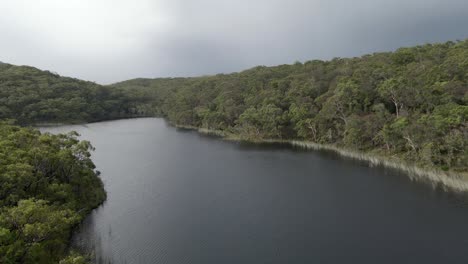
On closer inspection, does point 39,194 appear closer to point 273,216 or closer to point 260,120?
point 273,216

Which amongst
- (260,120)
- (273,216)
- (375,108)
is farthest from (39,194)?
(260,120)

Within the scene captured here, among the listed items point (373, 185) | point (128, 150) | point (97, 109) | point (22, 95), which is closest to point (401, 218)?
point (373, 185)

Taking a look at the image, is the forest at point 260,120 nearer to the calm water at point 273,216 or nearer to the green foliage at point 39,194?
the green foliage at point 39,194

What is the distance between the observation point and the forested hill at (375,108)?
30969 mm

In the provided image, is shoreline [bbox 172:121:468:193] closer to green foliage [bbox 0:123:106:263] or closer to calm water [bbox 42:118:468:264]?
calm water [bbox 42:118:468:264]

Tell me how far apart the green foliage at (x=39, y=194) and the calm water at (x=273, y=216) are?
9.01 ft

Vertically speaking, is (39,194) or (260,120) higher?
(260,120)

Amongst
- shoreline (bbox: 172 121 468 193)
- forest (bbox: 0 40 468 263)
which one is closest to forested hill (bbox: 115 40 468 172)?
forest (bbox: 0 40 468 263)

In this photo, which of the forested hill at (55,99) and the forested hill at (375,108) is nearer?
the forested hill at (375,108)

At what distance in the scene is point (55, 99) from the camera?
9075cm

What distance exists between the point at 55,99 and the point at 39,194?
83.7m

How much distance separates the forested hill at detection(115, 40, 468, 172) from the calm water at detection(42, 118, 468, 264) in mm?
4429

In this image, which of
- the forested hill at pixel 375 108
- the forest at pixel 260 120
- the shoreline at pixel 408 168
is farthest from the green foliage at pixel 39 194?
the forested hill at pixel 375 108

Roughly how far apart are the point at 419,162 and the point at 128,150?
3952 cm
